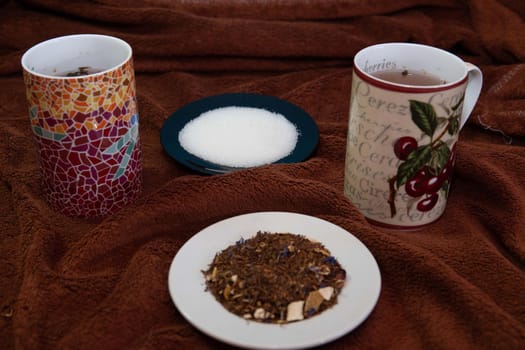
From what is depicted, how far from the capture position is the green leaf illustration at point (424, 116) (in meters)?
0.54

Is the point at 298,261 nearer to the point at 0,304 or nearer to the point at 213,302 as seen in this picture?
the point at 213,302

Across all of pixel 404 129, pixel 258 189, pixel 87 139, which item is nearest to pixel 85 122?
pixel 87 139

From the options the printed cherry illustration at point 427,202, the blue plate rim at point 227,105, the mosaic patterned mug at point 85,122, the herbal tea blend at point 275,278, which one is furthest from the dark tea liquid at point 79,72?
the printed cherry illustration at point 427,202

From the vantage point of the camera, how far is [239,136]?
0.72 meters

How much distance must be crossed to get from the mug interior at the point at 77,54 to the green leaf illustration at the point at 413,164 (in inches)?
10.6

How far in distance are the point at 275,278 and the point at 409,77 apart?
0.75ft

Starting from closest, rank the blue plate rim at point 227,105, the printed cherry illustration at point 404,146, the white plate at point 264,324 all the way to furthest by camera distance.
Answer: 1. the white plate at point 264,324
2. the printed cherry illustration at point 404,146
3. the blue plate rim at point 227,105

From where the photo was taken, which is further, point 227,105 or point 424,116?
point 227,105

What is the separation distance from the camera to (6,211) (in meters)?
0.64

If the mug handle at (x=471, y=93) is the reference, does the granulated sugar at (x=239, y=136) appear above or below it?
below

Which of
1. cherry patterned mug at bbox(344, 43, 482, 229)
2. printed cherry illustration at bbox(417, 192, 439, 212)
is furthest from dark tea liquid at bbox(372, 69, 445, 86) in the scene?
printed cherry illustration at bbox(417, 192, 439, 212)

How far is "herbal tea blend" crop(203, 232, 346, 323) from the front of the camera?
19.1 inches

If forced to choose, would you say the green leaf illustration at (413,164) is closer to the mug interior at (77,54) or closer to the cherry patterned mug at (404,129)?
the cherry patterned mug at (404,129)

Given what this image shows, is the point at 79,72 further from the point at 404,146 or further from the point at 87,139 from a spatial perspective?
the point at 404,146
